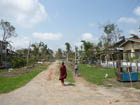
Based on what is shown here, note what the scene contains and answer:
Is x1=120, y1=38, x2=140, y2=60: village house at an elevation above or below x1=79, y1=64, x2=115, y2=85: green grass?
above

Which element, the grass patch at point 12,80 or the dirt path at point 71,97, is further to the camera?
the grass patch at point 12,80

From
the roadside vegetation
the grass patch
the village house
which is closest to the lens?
the grass patch

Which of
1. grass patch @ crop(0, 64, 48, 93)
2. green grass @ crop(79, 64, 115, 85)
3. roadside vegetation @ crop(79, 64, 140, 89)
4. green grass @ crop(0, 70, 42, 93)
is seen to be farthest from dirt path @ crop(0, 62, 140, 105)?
green grass @ crop(79, 64, 115, 85)

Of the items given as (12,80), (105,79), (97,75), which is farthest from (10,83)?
(97,75)

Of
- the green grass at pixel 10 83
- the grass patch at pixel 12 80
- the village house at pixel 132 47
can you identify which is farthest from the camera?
the village house at pixel 132 47

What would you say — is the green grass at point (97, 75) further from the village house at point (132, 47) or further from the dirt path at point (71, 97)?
the village house at point (132, 47)

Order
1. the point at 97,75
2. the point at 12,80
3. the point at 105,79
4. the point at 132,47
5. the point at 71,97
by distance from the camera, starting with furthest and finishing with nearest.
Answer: the point at 132,47 < the point at 97,75 < the point at 105,79 < the point at 12,80 < the point at 71,97

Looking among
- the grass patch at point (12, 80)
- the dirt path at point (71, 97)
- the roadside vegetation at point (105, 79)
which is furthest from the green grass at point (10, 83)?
the roadside vegetation at point (105, 79)

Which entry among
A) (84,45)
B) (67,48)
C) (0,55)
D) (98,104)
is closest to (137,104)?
(98,104)

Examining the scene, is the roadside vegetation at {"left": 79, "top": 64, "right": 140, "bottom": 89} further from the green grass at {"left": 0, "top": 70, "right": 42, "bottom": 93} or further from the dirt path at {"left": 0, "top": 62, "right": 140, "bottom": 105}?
the green grass at {"left": 0, "top": 70, "right": 42, "bottom": 93}

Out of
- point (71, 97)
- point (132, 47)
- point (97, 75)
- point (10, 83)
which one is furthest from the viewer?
point (132, 47)

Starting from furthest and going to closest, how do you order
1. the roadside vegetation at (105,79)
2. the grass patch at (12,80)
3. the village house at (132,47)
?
1. the village house at (132,47)
2. the roadside vegetation at (105,79)
3. the grass patch at (12,80)

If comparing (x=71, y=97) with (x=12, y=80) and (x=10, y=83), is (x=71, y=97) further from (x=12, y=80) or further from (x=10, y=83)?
(x=12, y=80)

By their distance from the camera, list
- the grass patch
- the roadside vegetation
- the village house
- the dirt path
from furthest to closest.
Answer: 1. the village house
2. the roadside vegetation
3. the grass patch
4. the dirt path
